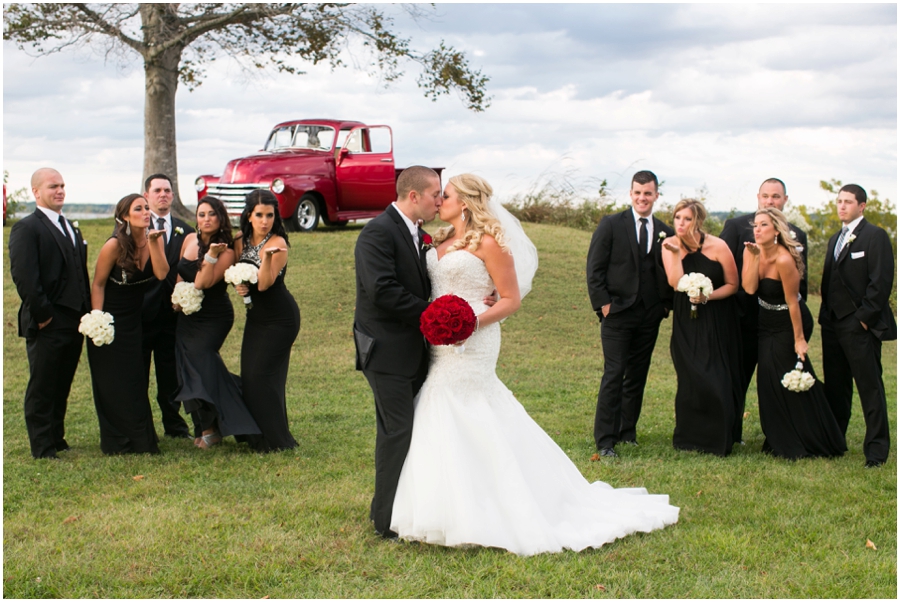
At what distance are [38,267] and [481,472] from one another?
4.13m

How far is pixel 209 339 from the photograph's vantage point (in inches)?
288

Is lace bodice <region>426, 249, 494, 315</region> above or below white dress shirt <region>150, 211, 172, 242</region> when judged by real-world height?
below

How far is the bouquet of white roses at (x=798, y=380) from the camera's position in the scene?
274 inches

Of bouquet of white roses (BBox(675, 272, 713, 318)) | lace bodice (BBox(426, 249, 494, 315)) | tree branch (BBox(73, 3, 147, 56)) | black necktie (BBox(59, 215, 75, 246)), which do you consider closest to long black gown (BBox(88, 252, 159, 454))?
black necktie (BBox(59, 215, 75, 246))

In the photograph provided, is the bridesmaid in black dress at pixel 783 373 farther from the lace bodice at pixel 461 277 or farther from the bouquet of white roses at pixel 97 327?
the bouquet of white roses at pixel 97 327

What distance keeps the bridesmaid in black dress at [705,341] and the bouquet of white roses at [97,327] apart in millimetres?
4645

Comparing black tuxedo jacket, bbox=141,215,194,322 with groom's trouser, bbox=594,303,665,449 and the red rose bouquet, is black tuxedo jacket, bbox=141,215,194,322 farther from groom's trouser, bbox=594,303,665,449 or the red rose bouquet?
groom's trouser, bbox=594,303,665,449

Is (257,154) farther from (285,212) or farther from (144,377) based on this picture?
(144,377)

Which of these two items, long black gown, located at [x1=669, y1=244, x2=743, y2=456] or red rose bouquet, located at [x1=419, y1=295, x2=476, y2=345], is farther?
long black gown, located at [x1=669, y1=244, x2=743, y2=456]

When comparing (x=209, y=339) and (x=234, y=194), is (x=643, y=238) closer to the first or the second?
(x=209, y=339)

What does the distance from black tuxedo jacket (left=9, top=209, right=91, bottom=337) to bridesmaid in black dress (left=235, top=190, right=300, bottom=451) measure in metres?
1.39

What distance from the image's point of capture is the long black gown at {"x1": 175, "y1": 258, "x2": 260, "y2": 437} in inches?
279

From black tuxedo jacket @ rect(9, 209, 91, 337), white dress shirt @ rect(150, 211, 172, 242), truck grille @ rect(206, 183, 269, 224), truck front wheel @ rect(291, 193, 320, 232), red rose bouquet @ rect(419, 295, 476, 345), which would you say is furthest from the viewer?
truck front wheel @ rect(291, 193, 320, 232)

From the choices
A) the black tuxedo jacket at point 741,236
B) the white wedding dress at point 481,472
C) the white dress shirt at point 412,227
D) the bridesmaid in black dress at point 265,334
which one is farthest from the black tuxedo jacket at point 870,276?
the bridesmaid in black dress at point 265,334
